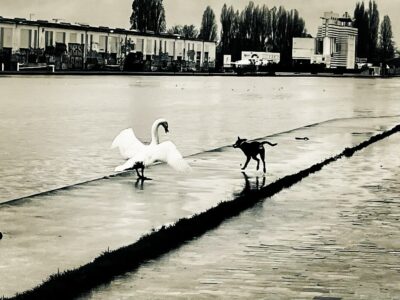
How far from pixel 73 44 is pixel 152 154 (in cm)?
15797

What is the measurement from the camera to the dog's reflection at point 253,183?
1245 centimetres

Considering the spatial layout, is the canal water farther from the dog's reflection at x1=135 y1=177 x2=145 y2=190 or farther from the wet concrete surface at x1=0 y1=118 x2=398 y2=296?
the wet concrete surface at x1=0 y1=118 x2=398 y2=296

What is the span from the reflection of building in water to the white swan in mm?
135263

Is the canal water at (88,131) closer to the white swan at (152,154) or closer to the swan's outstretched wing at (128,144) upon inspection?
the swan's outstretched wing at (128,144)

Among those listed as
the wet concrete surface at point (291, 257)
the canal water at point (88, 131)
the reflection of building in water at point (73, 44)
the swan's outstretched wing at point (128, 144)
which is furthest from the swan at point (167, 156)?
the reflection of building in water at point (73, 44)

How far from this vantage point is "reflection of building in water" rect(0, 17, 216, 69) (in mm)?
156250

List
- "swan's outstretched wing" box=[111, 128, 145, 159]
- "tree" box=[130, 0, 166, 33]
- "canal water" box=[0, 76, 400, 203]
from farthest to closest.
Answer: "tree" box=[130, 0, 166, 33]
"canal water" box=[0, 76, 400, 203]
"swan's outstretched wing" box=[111, 128, 145, 159]

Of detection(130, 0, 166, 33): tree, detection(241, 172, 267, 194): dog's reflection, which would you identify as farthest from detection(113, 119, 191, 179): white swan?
detection(130, 0, 166, 33): tree

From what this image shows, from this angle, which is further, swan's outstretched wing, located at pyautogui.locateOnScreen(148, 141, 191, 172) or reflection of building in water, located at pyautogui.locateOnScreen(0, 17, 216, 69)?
reflection of building in water, located at pyautogui.locateOnScreen(0, 17, 216, 69)

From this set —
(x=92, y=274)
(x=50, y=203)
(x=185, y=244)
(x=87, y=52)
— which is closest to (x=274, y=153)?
(x=50, y=203)

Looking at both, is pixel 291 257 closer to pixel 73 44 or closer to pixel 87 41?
pixel 73 44

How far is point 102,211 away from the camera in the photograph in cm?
1037

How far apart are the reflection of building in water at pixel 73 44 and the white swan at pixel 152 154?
135 m

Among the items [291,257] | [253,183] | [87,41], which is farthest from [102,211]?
[87,41]
